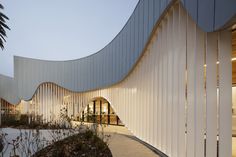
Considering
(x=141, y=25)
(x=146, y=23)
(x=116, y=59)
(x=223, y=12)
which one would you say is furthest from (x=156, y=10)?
(x=116, y=59)

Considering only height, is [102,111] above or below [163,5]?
below

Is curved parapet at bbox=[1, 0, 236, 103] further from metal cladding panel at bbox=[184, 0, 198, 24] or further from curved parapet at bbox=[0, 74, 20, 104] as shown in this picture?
curved parapet at bbox=[0, 74, 20, 104]

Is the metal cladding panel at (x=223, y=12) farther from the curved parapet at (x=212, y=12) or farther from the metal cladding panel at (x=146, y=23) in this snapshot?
the metal cladding panel at (x=146, y=23)

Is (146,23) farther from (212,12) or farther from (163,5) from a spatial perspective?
(212,12)

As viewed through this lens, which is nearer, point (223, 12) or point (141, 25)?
point (223, 12)

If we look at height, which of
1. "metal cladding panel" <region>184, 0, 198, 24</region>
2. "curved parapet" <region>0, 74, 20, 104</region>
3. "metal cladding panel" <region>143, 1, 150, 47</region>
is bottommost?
"curved parapet" <region>0, 74, 20, 104</region>

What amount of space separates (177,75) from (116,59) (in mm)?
6950

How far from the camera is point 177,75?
5.80 m

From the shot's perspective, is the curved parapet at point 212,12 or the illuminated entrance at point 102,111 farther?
the illuminated entrance at point 102,111

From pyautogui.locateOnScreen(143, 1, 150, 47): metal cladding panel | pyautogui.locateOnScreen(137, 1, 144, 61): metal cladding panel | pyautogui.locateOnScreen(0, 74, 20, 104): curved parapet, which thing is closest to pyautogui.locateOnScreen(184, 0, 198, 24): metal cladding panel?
pyautogui.locateOnScreen(143, 1, 150, 47): metal cladding panel

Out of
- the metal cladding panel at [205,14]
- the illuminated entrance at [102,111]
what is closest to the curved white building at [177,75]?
the metal cladding panel at [205,14]

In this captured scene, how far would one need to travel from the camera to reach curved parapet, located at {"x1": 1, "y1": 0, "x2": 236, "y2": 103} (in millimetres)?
4027

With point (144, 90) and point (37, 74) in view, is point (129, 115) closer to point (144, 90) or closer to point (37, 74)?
point (144, 90)

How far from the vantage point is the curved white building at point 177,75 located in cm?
412
